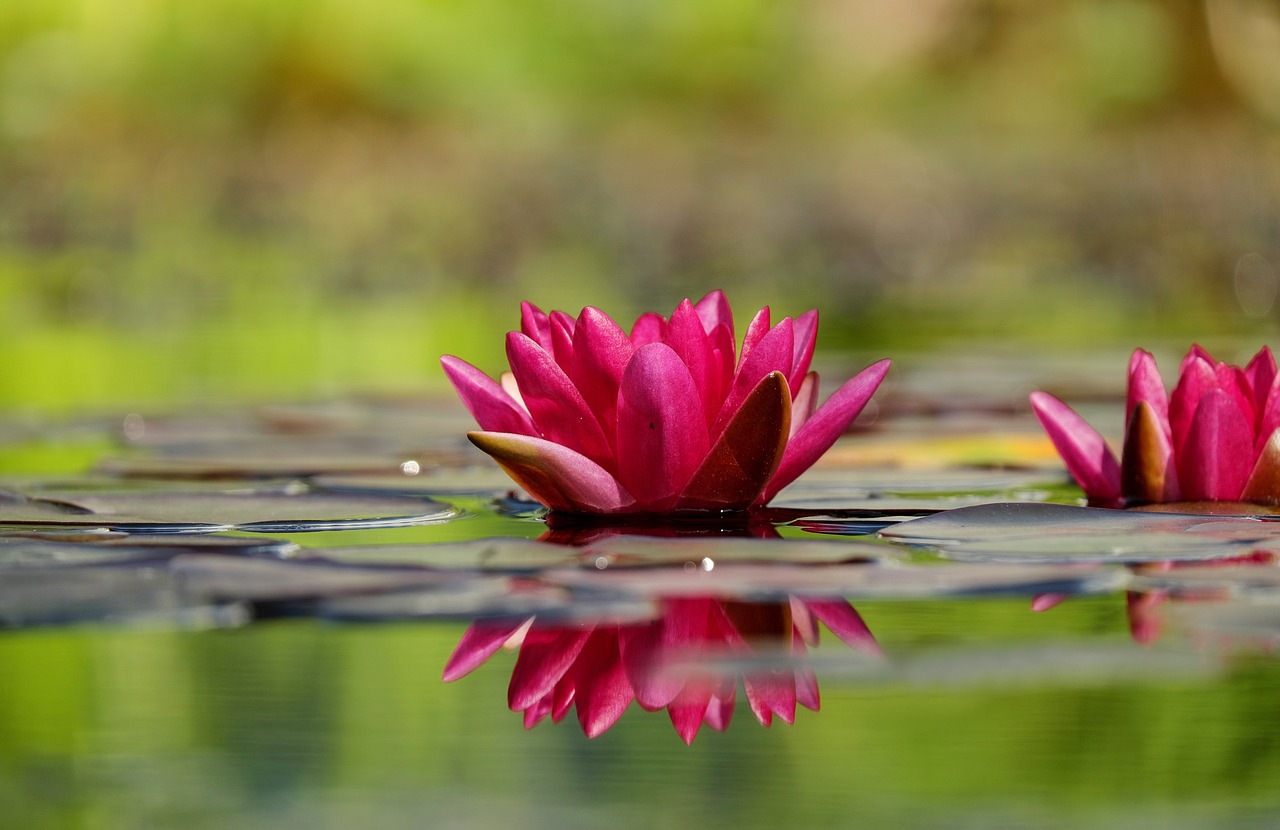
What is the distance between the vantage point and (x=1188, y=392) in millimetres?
1796

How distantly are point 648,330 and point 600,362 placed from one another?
59mm

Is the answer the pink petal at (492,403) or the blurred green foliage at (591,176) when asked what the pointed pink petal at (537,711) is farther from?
the blurred green foliage at (591,176)

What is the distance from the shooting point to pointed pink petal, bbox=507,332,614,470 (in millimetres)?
1700

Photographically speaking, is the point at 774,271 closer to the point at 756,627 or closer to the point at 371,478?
the point at 371,478

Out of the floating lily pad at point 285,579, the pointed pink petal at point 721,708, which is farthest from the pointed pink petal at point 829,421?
the pointed pink petal at point 721,708

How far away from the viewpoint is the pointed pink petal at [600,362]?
5.60 feet

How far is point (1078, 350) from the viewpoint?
4340 millimetres

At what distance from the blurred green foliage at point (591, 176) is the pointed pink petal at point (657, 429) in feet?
6.06

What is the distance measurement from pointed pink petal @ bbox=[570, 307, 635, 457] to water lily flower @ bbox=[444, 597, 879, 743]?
1.25 feet

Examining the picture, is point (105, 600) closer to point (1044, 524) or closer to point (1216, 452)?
point (1044, 524)

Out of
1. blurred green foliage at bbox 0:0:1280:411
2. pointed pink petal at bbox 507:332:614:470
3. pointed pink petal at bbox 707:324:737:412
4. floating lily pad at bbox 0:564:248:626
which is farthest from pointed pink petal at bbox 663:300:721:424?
blurred green foliage at bbox 0:0:1280:411

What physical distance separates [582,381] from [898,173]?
9303 millimetres

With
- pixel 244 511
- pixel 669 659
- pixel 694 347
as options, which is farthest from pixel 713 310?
pixel 669 659

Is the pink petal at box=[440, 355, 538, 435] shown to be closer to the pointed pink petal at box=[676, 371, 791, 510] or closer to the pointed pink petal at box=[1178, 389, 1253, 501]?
the pointed pink petal at box=[676, 371, 791, 510]
